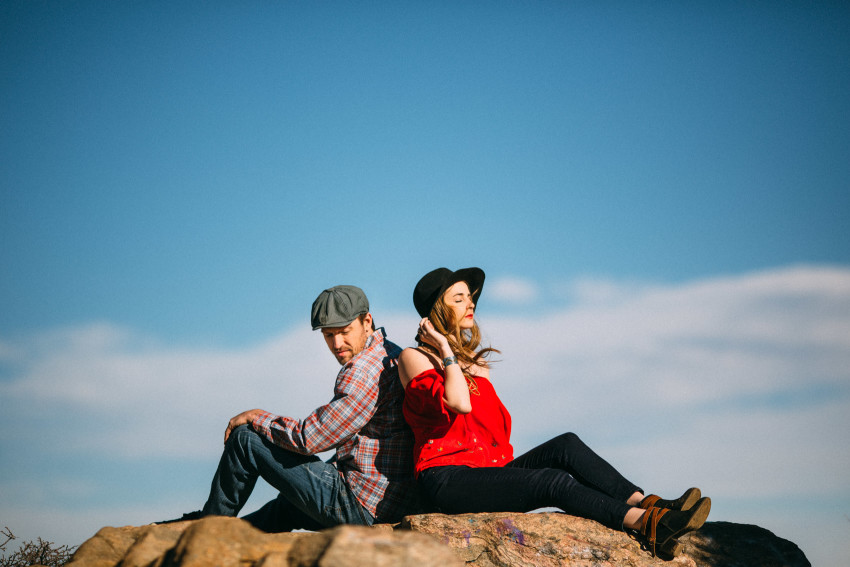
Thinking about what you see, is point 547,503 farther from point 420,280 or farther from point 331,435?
point 420,280

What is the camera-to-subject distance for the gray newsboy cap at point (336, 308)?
17.8 ft

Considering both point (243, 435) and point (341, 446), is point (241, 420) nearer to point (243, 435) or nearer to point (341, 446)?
point (243, 435)

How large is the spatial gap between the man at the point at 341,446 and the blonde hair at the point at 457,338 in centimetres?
43

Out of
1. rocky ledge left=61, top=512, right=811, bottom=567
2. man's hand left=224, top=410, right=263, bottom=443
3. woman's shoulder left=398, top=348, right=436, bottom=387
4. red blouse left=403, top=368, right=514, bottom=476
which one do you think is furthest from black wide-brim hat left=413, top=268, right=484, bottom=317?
rocky ledge left=61, top=512, right=811, bottom=567

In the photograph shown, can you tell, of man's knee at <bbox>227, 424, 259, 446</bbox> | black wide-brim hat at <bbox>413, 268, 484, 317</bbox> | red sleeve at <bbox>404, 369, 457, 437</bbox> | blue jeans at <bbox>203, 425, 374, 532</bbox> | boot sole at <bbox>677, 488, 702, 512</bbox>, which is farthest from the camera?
black wide-brim hat at <bbox>413, 268, 484, 317</bbox>

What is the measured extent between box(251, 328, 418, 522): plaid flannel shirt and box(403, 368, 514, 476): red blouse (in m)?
0.23

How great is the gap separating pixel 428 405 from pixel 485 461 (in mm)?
707

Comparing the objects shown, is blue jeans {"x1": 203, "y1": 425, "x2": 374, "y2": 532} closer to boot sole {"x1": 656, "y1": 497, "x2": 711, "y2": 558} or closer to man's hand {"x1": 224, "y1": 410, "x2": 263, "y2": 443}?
man's hand {"x1": 224, "y1": 410, "x2": 263, "y2": 443}

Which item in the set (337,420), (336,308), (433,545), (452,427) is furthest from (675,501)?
(336,308)

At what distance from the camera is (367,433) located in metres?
5.39

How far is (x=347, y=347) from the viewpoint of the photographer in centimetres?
556

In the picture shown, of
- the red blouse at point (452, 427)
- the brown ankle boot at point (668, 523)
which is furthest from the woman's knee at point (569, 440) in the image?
the brown ankle boot at point (668, 523)

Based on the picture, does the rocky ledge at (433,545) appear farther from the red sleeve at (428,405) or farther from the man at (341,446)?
the red sleeve at (428,405)

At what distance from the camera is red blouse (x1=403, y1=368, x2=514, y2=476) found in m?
4.95
